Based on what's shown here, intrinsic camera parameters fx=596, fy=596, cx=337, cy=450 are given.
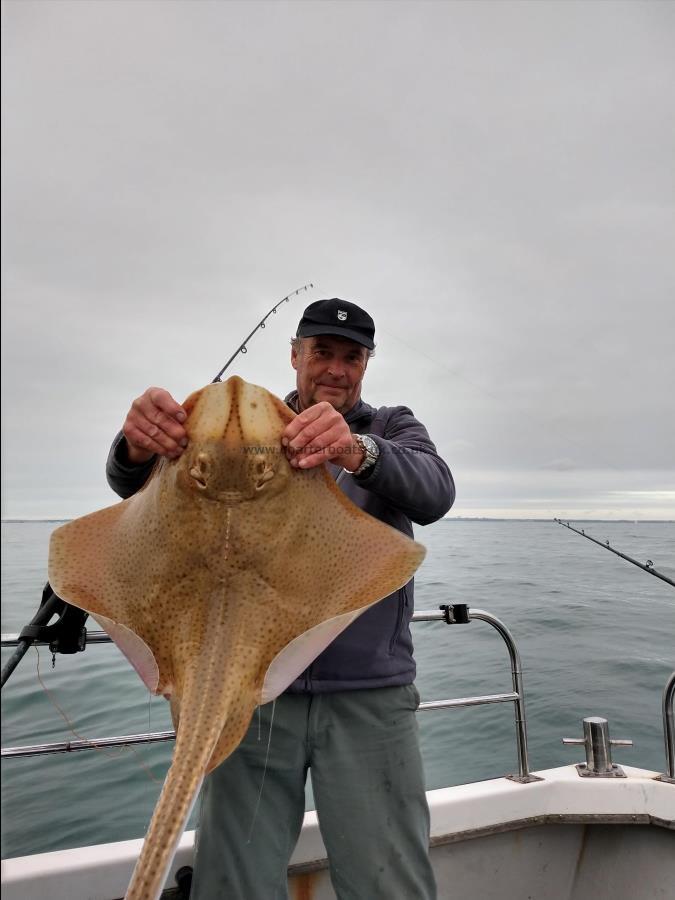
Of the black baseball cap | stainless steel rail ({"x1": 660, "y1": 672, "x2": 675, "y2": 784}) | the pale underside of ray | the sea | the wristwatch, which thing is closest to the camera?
the pale underside of ray

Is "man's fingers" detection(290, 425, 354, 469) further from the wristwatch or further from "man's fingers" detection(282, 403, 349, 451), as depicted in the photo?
the wristwatch

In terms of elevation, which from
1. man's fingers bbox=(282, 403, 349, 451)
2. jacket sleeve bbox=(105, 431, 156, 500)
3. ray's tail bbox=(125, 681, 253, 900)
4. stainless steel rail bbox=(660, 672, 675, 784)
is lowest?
stainless steel rail bbox=(660, 672, 675, 784)

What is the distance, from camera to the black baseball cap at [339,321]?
270cm

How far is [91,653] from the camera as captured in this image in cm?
960

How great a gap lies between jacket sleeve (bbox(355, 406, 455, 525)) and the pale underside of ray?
207 millimetres

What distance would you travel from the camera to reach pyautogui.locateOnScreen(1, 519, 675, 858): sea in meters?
4.99

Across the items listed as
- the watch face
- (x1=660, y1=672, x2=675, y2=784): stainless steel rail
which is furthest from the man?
(x1=660, y1=672, x2=675, y2=784): stainless steel rail

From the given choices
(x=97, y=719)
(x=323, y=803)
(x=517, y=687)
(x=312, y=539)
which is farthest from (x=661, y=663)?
(x=312, y=539)

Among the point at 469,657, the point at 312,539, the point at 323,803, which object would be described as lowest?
the point at 469,657

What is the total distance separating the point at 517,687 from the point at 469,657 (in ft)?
22.2

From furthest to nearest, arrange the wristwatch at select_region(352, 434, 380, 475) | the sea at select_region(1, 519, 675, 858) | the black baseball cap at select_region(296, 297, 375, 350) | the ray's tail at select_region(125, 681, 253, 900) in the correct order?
the sea at select_region(1, 519, 675, 858) < the black baseball cap at select_region(296, 297, 375, 350) < the wristwatch at select_region(352, 434, 380, 475) < the ray's tail at select_region(125, 681, 253, 900)

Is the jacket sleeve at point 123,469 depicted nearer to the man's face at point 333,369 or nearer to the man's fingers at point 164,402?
the man's fingers at point 164,402

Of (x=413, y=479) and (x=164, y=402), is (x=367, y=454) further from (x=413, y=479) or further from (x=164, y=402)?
(x=164, y=402)

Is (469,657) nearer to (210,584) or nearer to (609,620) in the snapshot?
(609,620)
